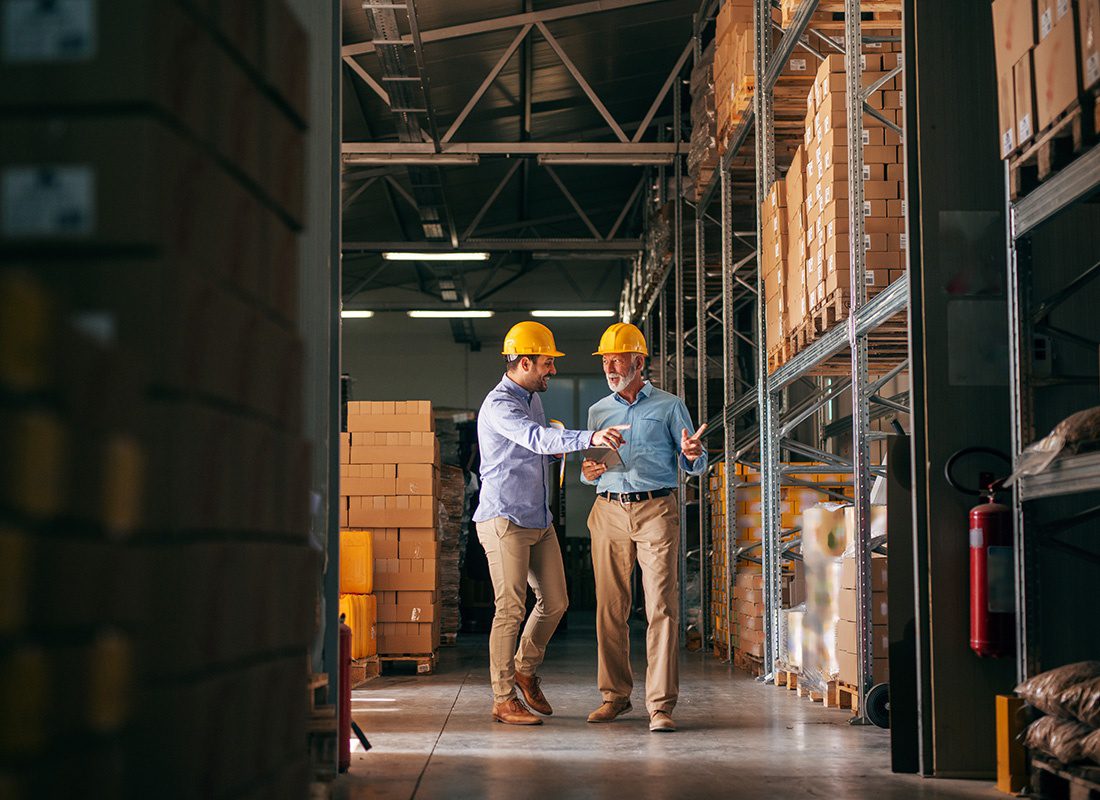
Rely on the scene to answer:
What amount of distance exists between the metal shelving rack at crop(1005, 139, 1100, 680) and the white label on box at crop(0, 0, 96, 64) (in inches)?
142

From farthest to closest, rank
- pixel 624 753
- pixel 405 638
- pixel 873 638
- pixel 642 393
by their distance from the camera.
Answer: pixel 405 638 < pixel 642 393 < pixel 873 638 < pixel 624 753

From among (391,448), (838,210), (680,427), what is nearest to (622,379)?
(680,427)

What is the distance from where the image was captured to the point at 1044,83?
4.63m

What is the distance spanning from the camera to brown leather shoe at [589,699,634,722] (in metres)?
7.24

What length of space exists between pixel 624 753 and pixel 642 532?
1.43 metres

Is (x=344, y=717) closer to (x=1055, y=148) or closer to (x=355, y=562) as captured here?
(x=1055, y=148)

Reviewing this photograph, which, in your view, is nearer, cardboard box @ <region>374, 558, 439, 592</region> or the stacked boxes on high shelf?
the stacked boxes on high shelf

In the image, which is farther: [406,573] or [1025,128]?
[406,573]

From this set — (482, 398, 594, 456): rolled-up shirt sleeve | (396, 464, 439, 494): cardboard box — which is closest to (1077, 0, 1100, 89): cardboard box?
(482, 398, 594, 456): rolled-up shirt sleeve

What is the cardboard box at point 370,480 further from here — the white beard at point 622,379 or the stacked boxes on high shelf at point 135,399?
the stacked boxes on high shelf at point 135,399

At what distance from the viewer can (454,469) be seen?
49.1ft

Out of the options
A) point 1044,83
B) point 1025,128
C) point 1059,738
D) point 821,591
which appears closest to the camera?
point 1059,738

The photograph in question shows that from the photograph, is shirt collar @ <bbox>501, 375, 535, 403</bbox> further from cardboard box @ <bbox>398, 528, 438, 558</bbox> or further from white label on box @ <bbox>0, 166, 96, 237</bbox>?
white label on box @ <bbox>0, 166, 96, 237</bbox>

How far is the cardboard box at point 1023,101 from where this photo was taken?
4766mm
